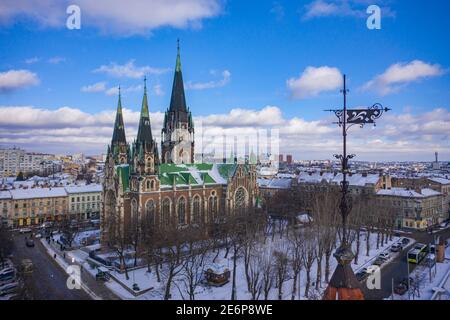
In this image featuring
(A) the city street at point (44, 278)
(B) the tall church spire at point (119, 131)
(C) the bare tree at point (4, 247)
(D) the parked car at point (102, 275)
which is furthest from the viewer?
(B) the tall church spire at point (119, 131)

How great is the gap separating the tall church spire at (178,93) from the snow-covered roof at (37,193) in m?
16.9

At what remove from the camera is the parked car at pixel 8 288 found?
49.7ft

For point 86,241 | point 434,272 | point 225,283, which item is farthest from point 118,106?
point 434,272

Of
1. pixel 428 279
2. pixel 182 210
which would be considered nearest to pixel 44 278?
pixel 182 210

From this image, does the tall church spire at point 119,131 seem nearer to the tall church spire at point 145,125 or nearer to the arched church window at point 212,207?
the tall church spire at point 145,125

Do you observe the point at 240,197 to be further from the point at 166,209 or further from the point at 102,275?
the point at 102,275

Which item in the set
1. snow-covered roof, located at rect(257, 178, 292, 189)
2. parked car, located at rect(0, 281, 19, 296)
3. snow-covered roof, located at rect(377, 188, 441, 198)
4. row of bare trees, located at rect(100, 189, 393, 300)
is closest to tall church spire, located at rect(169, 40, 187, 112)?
row of bare trees, located at rect(100, 189, 393, 300)

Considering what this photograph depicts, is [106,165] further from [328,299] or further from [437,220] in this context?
[437,220]

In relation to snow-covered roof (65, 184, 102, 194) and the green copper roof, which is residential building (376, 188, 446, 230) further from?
snow-covered roof (65, 184, 102, 194)

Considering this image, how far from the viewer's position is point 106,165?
2895 cm

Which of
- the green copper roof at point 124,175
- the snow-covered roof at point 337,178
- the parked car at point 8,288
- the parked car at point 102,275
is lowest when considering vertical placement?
the parked car at point 102,275

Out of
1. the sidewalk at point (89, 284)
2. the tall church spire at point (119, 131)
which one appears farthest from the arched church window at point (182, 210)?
the sidewalk at point (89, 284)

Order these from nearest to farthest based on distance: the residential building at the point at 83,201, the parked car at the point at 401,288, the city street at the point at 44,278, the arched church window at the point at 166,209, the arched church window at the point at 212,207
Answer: the city street at the point at 44,278 < the parked car at the point at 401,288 < the arched church window at the point at 166,209 < the arched church window at the point at 212,207 < the residential building at the point at 83,201

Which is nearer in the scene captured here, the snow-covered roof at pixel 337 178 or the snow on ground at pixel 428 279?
the snow on ground at pixel 428 279
